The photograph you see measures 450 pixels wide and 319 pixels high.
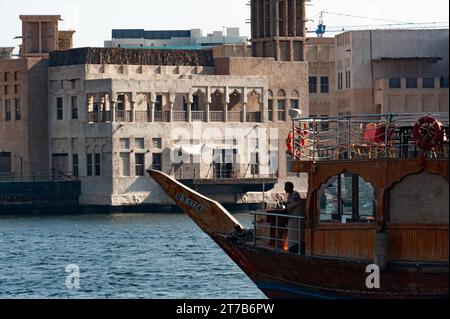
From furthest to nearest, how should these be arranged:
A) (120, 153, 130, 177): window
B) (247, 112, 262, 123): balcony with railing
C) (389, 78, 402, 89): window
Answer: (389, 78, 402, 89): window
(247, 112, 262, 123): balcony with railing
(120, 153, 130, 177): window

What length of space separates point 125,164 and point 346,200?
4919cm

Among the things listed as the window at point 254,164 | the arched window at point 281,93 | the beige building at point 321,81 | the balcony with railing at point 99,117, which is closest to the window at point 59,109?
the balcony with railing at point 99,117

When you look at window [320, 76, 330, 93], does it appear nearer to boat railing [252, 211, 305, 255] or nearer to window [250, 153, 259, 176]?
window [250, 153, 259, 176]

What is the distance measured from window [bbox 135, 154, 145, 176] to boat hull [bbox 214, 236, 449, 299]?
152 ft

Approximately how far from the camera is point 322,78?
357 ft

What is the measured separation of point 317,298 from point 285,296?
109 centimetres

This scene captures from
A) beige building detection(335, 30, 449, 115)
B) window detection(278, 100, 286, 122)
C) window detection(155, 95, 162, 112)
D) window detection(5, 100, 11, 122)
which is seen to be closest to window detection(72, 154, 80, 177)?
window detection(155, 95, 162, 112)

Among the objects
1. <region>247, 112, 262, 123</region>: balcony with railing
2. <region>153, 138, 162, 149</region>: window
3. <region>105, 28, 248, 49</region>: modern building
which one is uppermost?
<region>105, 28, 248, 49</region>: modern building

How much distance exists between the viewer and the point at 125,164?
80062 mm

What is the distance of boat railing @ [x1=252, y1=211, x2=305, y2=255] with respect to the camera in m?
31.4

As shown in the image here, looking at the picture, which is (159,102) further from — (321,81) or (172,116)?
(321,81)

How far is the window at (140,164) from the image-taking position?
263 feet

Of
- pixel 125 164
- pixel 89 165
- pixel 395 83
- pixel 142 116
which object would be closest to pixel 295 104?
pixel 142 116

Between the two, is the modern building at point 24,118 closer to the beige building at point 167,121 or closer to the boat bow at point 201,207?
the beige building at point 167,121
